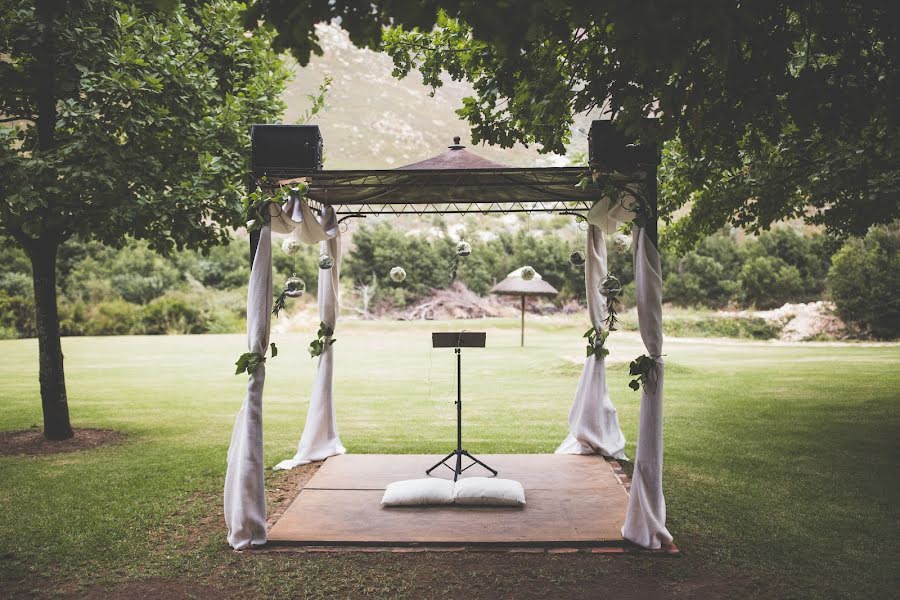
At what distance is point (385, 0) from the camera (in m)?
2.76

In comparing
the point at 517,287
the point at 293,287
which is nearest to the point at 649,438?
the point at 293,287

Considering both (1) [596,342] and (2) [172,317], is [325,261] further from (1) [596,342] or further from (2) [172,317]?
(2) [172,317]

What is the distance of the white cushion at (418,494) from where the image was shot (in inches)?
203

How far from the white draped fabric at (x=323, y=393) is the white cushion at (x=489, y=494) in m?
2.03

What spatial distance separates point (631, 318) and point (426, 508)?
20.7 meters

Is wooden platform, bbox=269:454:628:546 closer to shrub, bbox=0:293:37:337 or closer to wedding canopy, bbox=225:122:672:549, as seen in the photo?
wedding canopy, bbox=225:122:672:549

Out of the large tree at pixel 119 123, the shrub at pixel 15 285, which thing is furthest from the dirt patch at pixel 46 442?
the shrub at pixel 15 285

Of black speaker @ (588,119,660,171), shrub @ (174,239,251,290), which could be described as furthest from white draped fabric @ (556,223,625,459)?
shrub @ (174,239,251,290)

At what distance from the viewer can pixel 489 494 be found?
16.9 ft

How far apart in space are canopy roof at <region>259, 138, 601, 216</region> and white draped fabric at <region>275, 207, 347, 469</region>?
0.66 m

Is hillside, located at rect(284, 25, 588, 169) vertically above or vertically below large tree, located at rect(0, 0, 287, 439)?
above

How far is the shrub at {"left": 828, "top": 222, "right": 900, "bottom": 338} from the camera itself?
20.1m

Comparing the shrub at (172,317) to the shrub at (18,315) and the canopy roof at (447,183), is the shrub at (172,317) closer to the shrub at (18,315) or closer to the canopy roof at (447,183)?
the shrub at (18,315)

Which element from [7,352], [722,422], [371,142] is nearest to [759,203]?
[722,422]
